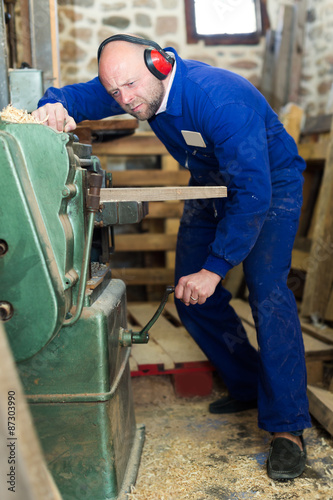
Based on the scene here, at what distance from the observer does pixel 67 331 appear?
1460 millimetres

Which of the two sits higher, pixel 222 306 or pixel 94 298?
pixel 94 298

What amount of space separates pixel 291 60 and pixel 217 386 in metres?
2.73

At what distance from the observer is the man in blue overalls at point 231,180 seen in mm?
1648

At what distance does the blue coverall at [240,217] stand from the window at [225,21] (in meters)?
2.51

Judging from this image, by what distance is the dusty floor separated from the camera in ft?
5.61

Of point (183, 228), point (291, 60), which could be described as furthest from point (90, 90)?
point (291, 60)

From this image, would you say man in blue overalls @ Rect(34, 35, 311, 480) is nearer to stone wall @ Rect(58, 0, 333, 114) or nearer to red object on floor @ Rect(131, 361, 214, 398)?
red object on floor @ Rect(131, 361, 214, 398)

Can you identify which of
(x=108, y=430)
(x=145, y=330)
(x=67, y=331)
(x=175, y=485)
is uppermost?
(x=67, y=331)

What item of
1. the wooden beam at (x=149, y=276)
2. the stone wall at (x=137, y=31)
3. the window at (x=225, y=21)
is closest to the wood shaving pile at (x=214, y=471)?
the wooden beam at (x=149, y=276)

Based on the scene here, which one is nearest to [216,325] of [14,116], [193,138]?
[193,138]

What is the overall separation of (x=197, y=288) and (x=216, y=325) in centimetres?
71

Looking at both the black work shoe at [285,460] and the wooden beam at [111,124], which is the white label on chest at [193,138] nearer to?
the wooden beam at [111,124]

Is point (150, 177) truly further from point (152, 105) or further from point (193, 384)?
point (152, 105)

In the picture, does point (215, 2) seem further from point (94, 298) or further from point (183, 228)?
point (94, 298)
